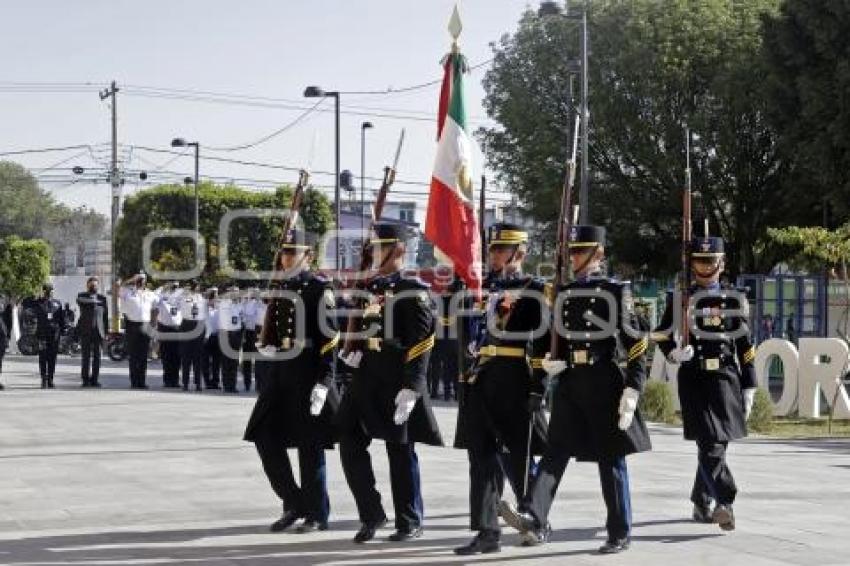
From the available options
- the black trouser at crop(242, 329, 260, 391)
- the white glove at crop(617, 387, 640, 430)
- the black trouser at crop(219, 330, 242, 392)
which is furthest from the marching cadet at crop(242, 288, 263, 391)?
the white glove at crop(617, 387, 640, 430)

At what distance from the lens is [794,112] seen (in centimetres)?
3503

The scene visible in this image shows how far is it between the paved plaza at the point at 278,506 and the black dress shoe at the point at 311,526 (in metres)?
0.07

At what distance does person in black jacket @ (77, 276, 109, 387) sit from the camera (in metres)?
24.0

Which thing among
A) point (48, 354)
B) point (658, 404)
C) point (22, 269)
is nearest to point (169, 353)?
point (48, 354)

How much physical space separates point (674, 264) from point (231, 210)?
106 ft

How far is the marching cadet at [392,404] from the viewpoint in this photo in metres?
9.05

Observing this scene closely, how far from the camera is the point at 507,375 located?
8.87 meters

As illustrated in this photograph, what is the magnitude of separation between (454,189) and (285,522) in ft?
8.39

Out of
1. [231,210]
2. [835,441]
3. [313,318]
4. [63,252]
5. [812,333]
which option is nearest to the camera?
[313,318]

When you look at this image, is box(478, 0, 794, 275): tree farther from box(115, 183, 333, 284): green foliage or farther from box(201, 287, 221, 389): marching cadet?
box(115, 183, 333, 284): green foliage

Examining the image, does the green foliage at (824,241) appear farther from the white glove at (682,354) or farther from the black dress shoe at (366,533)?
the black dress shoe at (366,533)

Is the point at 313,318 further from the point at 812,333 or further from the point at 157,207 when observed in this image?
the point at 157,207

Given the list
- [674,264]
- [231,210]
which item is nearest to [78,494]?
[674,264]

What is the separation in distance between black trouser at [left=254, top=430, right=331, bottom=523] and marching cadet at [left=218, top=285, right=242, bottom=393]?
49.6 feet
